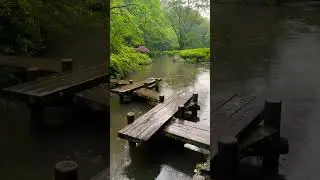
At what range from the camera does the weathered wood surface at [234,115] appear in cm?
147

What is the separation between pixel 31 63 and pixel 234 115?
91 cm

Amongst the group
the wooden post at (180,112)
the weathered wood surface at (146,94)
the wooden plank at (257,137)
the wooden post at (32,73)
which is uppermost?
the wooden post at (32,73)

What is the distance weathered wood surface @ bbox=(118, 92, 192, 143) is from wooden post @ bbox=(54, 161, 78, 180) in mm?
4319

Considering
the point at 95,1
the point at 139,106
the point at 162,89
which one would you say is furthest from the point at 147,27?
the point at 95,1

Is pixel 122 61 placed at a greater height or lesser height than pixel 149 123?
greater

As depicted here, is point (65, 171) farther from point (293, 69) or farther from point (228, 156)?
point (293, 69)

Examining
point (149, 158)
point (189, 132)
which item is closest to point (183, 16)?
point (189, 132)

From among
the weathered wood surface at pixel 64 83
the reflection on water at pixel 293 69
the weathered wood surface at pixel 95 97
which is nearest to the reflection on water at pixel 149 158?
the weathered wood surface at pixel 95 97

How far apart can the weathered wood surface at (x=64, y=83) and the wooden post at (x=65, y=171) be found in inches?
12.2

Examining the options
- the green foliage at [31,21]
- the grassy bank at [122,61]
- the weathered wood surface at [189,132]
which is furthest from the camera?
the grassy bank at [122,61]

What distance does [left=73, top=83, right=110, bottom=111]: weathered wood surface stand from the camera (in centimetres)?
157

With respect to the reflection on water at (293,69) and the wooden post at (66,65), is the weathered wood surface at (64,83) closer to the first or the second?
the wooden post at (66,65)

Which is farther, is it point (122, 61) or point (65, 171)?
point (122, 61)

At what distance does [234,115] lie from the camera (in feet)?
5.00
